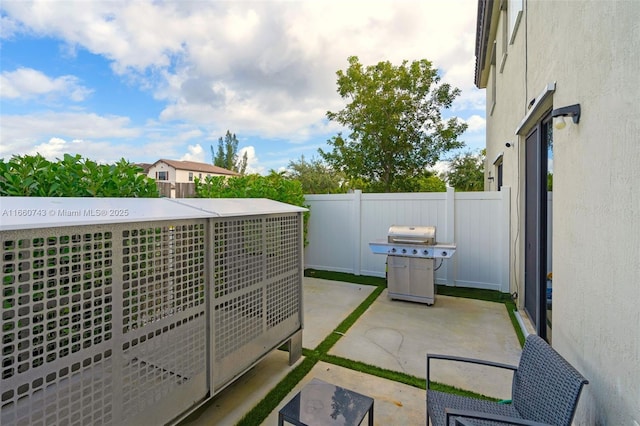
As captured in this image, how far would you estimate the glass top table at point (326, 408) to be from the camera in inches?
74.5

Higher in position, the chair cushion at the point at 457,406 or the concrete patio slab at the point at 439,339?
the chair cushion at the point at 457,406

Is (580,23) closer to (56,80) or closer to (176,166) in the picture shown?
(56,80)

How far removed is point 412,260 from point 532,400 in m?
3.64

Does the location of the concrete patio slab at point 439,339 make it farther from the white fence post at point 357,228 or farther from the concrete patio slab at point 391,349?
the white fence post at point 357,228

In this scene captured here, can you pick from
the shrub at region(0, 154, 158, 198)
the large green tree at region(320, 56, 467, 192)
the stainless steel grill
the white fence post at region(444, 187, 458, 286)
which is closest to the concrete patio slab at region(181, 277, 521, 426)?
the stainless steel grill

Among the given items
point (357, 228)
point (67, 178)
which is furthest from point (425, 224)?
point (67, 178)

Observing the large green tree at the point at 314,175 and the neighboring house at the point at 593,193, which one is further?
the large green tree at the point at 314,175

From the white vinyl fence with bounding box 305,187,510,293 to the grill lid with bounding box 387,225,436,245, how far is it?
1.08 metres

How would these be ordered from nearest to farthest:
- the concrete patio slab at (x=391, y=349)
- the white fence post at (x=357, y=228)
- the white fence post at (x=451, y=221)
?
the concrete patio slab at (x=391, y=349) < the white fence post at (x=451, y=221) < the white fence post at (x=357, y=228)

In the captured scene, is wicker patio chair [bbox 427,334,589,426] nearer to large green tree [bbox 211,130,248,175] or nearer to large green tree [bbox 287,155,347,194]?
large green tree [bbox 287,155,347,194]

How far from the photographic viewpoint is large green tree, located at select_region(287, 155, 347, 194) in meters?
21.6

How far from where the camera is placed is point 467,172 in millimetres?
22062

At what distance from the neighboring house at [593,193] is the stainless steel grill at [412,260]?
5.75ft

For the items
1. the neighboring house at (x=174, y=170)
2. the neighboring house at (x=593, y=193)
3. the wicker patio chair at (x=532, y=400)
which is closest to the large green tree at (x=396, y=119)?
the neighboring house at (x=593, y=193)
